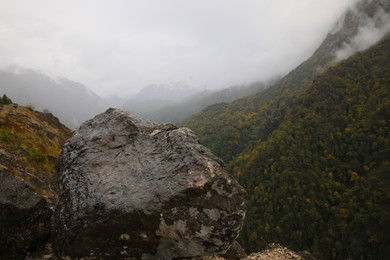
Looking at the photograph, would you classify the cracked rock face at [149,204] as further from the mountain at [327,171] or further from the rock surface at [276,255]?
the mountain at [327,171]

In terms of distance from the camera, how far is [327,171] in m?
146

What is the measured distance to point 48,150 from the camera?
890 inches

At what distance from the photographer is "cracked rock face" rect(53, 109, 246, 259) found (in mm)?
10266

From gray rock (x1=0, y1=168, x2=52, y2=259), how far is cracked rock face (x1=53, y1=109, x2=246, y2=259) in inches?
52.7

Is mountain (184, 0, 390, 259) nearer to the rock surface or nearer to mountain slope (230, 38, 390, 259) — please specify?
mountain slope (230, 38, 390, 259)

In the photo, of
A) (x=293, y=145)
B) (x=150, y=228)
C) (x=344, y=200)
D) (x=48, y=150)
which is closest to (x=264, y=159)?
(x=293, y=145)

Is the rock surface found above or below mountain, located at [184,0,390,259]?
above

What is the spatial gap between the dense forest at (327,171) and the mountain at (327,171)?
36cm

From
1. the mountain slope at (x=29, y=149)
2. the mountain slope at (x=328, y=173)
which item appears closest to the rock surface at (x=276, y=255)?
the mountain slope at (x=29, y=149)

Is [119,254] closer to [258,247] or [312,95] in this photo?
[258,247]

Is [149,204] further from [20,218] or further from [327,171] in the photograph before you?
[327,171]

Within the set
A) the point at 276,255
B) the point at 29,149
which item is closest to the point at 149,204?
the point at 276,255

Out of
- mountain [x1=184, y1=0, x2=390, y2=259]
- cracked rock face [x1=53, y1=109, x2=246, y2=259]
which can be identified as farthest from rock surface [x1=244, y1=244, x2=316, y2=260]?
mountain [x1=184, y1=0, x2=390, y2=259]

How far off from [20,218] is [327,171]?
15077 cm
